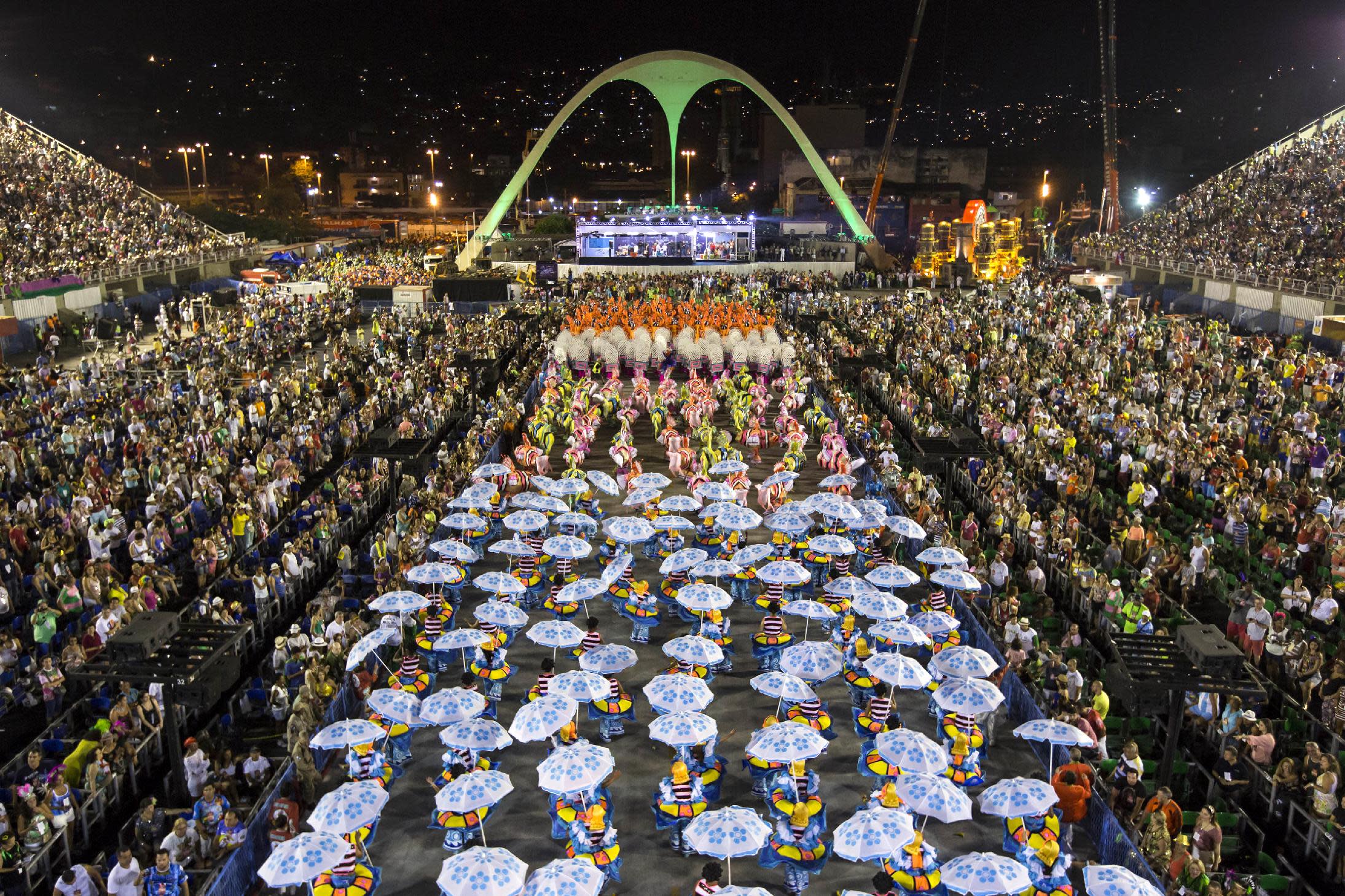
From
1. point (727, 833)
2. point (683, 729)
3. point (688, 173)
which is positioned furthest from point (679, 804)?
point (688, 173)

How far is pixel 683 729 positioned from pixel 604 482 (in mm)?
9114

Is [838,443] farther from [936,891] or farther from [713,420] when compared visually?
[936,891]

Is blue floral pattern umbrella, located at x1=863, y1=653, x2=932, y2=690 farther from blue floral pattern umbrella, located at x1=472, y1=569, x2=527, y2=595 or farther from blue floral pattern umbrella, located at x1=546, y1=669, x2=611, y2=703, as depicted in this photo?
blue floral pattern umbrella, located at x1=472, y1=569, x2=527, y2=595

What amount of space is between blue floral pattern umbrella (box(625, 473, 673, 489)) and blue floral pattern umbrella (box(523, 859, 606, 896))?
9550mm

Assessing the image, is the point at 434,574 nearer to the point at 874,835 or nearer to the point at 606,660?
the point at 606,660

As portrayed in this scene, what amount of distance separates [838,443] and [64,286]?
1259 inches

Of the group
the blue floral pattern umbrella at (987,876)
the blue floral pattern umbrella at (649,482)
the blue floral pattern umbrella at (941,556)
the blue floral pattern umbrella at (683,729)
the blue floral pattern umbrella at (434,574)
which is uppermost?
the blue floral pattern umbrella at (649,482)

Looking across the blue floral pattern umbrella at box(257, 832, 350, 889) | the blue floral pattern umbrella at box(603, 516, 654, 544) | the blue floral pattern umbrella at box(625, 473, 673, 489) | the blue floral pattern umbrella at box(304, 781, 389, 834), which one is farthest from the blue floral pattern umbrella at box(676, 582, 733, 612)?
the blue floral pattern umbrella at box(257, 832, 350, 889)

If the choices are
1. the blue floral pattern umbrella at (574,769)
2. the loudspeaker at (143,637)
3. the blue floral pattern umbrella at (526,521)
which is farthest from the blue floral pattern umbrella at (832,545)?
the loudspeaker at (143,637)

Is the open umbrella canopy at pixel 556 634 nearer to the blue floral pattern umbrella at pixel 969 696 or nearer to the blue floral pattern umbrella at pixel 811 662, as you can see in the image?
the blue floral pattern umbrella at pixel 811 662

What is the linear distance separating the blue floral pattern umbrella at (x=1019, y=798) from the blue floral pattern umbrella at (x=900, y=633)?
2683 mm

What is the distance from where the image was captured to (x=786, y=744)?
30.6 feet

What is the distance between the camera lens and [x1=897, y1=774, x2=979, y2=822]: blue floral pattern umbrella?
870cm

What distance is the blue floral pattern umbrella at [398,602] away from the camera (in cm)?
1259
